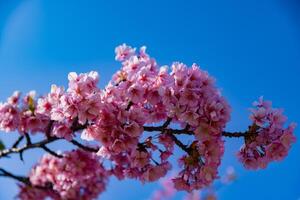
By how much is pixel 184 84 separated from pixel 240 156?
112cm

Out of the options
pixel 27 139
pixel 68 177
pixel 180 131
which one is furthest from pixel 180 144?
pixel 68 177

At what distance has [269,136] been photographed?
4.35 m

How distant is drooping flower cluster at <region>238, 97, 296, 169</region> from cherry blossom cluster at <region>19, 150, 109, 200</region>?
2.22 m

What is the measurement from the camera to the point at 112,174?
558 centimetres

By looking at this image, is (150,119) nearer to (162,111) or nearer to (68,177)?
(162,111)

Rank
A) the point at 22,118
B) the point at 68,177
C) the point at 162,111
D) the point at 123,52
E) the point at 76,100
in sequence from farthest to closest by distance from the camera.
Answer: the point at 68,177
the point at 123,52
the point at 22,118
the point at 162,111
the point at 76,100

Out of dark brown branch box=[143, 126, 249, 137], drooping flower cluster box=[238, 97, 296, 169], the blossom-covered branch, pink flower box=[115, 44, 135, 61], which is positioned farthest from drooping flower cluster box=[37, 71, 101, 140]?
drooping flower cluster box=[238, 97, 296, 169]

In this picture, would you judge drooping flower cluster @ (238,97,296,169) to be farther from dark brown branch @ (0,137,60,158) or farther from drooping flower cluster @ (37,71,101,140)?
dark brown branch @ (0,137,60,158)

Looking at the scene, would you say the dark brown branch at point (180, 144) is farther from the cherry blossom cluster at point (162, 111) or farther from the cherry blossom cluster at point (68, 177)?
the cherry blossom cluster at point (68, 177)

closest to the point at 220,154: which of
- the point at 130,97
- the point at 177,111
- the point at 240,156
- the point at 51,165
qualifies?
the point at 240,156

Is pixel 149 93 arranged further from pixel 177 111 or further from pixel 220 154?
pixel 220 154

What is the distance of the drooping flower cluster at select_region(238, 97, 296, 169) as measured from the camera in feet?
14.3

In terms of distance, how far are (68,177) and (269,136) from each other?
357cm

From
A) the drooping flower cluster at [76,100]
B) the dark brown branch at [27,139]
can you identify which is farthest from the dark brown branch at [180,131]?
the dark brown branch at [27,139]
